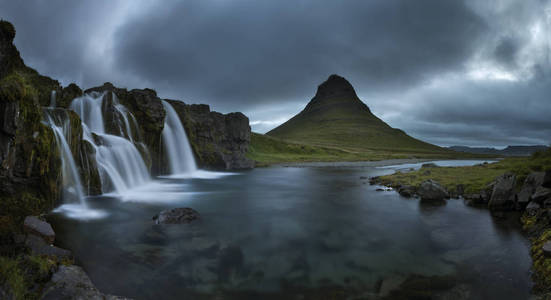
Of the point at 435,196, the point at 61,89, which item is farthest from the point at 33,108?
the point at 435,196

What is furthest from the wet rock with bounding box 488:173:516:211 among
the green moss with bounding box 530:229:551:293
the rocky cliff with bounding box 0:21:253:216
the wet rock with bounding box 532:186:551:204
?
the rocky cliff with bounding box 0:21:253:216

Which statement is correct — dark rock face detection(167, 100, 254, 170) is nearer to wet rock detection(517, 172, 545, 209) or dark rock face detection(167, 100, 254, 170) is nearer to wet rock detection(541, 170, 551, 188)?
wet rock detection(517, 172, 545, 209)

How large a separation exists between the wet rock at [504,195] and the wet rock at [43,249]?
956 inches

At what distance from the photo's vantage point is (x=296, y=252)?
470 inches

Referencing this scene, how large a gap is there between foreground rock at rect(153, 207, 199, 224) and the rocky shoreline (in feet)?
51.2

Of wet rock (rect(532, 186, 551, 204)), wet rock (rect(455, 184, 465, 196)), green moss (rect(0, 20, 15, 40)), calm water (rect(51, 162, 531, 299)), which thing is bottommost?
calm water (rect(51, 162, 531, 299))

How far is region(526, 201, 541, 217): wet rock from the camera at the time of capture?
1411 centimetres

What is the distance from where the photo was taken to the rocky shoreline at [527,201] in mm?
9211

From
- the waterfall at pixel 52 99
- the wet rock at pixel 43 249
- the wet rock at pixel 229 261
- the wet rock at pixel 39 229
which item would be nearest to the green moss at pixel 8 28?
the waterfall at pixel 52 99

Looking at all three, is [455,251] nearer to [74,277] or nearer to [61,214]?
[74,277]

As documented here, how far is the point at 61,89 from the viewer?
3125 centimetres

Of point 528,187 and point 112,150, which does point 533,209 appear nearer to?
point 528,187

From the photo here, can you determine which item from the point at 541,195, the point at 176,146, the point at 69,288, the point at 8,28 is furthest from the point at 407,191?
the point at 8,28

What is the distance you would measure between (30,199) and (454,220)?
990 inches
